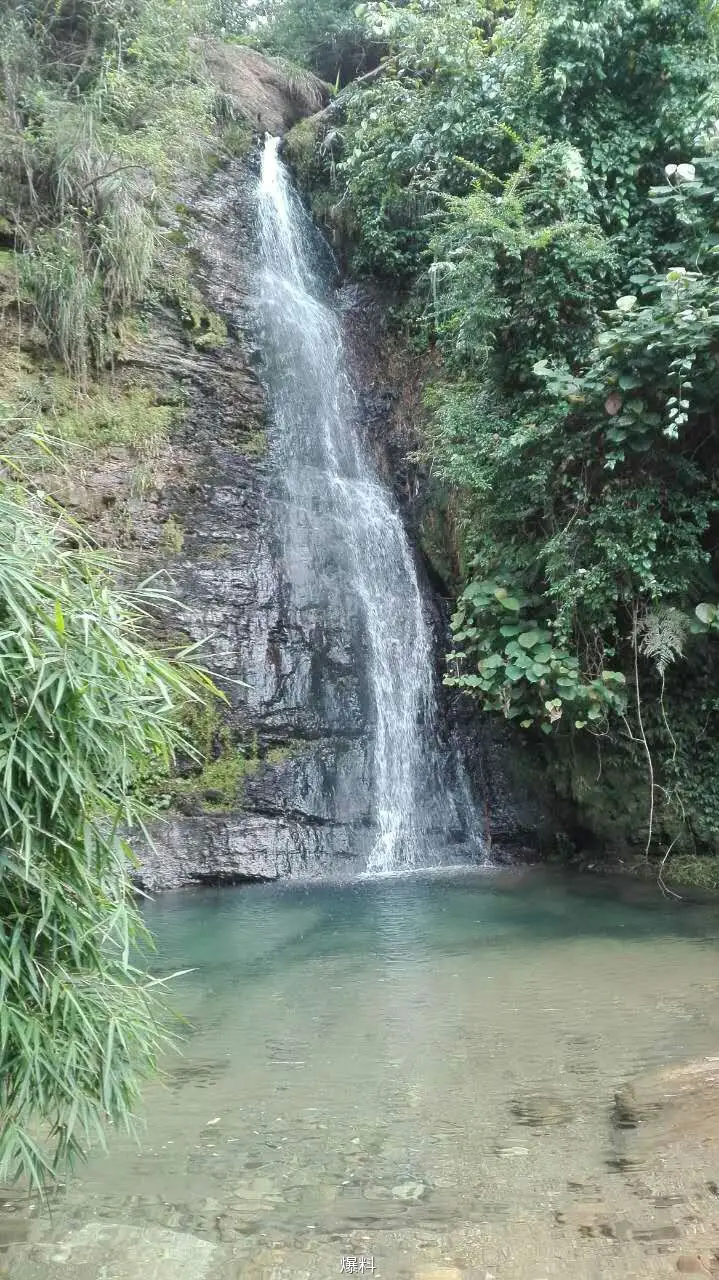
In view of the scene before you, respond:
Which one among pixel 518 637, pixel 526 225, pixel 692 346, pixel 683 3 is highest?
pixel 683 3

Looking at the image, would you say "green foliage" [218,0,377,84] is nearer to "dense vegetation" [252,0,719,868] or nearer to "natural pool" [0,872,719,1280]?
"dense vegetation" [252,0,719,868]

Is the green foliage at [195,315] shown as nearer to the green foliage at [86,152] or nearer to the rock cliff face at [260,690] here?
the rock cliff face at [260,690]

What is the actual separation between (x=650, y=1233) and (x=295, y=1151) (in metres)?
1.22

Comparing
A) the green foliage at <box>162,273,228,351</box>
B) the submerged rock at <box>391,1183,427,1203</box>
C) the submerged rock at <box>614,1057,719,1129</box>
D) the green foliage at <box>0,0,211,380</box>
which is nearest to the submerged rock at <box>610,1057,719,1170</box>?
the submerged rock at <box>614,1057,719,1129</box>

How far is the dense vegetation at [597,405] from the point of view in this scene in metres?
6.89

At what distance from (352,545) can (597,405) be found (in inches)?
157

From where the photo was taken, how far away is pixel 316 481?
10.7 meters

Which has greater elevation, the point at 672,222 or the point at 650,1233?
the point at 672,222

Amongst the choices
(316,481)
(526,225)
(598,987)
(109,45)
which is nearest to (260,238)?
(109,45)

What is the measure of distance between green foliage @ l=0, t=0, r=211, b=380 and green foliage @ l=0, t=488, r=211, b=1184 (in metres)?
7.94

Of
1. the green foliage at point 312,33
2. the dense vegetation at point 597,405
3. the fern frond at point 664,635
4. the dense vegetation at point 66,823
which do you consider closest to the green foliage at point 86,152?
the dense vegetation at point 597,405

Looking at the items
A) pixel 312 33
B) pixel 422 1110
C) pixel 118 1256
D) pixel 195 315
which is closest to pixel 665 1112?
pixel 422 1110

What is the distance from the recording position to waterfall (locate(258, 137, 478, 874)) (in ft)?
29.8

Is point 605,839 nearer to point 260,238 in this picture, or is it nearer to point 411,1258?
point 411,1258
